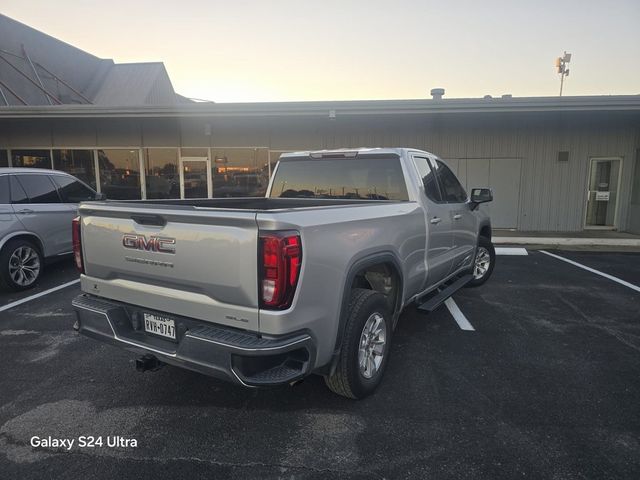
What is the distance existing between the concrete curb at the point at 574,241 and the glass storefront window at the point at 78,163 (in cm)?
1305

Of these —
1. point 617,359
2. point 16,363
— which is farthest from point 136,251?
point 617,359

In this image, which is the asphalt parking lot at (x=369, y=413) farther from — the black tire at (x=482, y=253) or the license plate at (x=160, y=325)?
the black tire at (x=482, y=253)

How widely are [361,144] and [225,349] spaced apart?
38.2ft

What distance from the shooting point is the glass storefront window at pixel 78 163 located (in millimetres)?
14163

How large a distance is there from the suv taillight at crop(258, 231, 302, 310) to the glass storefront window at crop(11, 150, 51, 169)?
1517 centimetres

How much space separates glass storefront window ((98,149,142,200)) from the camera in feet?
46.2

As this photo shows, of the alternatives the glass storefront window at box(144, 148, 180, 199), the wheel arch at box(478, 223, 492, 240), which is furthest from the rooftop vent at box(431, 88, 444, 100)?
the glass storefront window at box(144, 148, 180, 199)

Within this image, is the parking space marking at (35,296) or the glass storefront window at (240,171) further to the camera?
the glass storefront window at (240,171)

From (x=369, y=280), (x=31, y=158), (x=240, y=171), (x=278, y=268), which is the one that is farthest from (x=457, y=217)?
(x=31, y=158)

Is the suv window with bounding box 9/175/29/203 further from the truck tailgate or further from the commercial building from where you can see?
the commercial building

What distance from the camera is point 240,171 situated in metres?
13.9

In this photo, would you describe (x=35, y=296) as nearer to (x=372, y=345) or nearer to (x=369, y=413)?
(x=372, y=345)

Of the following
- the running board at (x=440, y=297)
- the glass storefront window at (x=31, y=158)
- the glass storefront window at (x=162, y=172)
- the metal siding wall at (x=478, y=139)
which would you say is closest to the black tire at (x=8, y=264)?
the running board at (x=440, y=297)

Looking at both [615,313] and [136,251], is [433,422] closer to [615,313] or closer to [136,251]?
[136,251]
